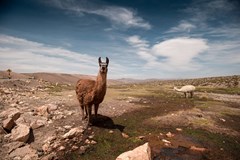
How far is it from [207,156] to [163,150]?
75.6 inches

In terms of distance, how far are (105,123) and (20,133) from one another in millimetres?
4947

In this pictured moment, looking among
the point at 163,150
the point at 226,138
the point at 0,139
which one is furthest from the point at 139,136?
the point at 0,139

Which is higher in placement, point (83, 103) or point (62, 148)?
point (83, 103)

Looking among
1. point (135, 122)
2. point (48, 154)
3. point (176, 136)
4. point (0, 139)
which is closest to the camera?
point (48, 154)

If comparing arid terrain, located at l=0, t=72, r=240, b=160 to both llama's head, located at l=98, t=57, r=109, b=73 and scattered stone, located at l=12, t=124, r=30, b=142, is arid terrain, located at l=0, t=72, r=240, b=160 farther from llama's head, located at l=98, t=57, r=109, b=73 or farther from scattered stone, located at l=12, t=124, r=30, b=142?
llama's head, located at l=98, t=57, r=109, b=73

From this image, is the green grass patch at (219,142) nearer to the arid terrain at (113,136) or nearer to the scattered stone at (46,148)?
the arid terrain at (113,136)

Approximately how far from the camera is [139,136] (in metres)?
10.9

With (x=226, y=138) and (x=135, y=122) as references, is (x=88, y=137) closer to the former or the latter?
(x=135, y=122)

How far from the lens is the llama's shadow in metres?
12.4

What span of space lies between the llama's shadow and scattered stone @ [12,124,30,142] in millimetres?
3769

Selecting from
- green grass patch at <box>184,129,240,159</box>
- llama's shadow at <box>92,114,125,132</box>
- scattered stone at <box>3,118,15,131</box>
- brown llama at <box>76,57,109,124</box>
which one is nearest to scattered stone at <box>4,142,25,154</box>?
scattered stone at <box>3,118,15,131</box>

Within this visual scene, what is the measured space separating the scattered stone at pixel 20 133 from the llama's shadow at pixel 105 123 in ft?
12.4

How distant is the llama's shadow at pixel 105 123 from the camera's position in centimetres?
1241

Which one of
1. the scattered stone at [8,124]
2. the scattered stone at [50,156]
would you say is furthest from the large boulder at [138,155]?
the scattered stone at [8,124]
